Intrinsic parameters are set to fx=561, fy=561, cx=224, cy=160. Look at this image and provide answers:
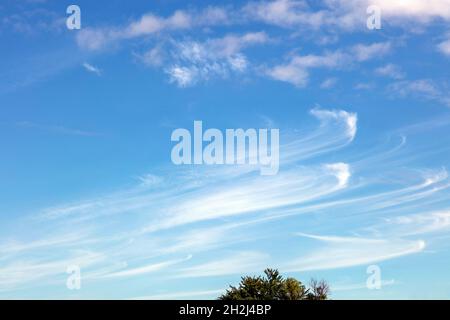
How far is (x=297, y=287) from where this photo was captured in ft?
334
